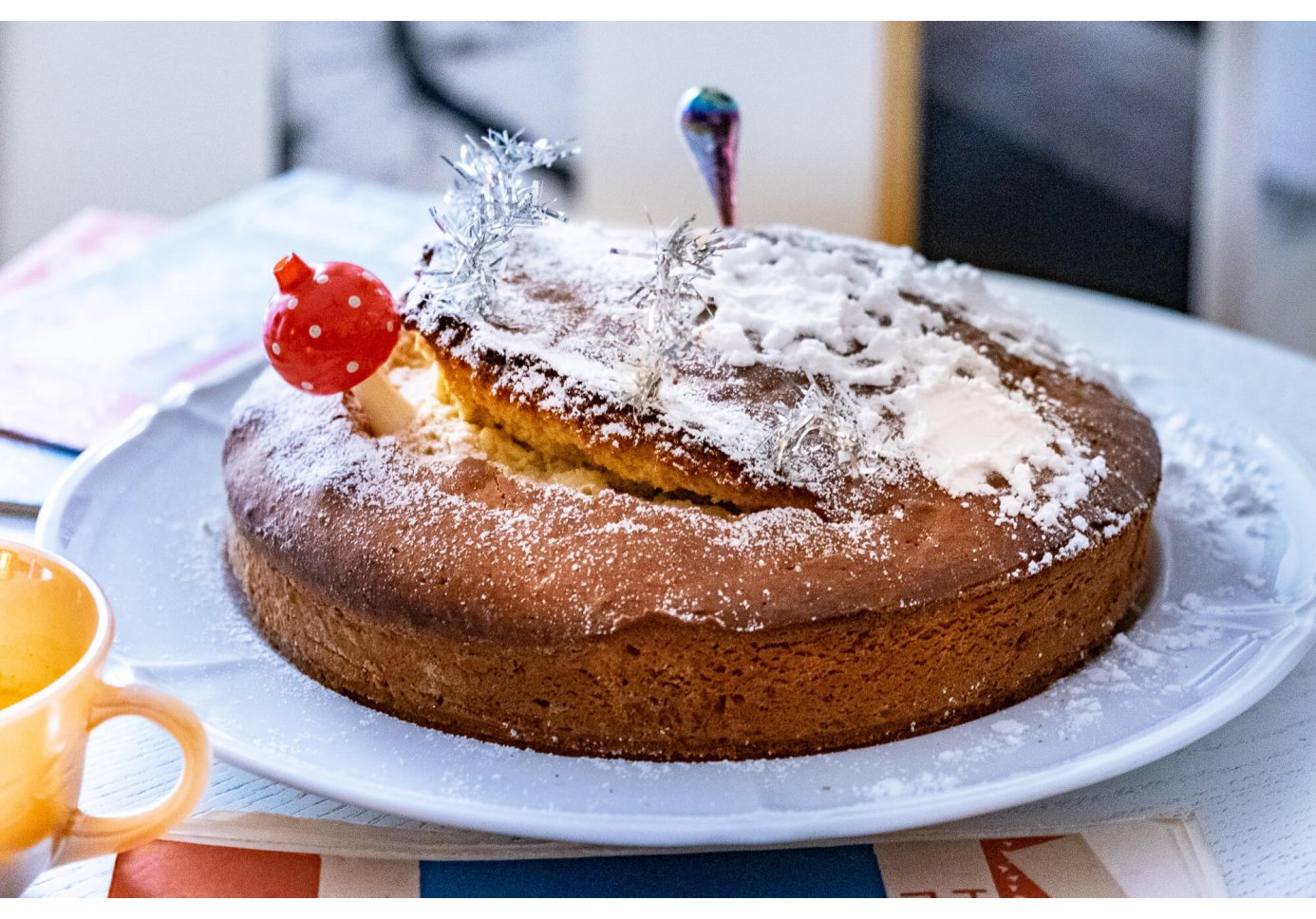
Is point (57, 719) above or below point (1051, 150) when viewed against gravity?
below

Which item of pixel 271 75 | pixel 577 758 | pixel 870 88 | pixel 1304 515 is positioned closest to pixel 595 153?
pixel 870 88

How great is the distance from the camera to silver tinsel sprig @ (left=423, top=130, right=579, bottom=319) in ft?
4.47

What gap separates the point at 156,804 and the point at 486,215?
67cm

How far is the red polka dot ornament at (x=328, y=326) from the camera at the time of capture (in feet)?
4.18

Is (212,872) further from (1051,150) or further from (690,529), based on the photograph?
(1051,150)

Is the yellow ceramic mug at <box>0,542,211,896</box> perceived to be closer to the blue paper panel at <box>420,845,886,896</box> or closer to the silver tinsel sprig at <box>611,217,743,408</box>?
the blue paper panel at <box>420,845,886,896</box>

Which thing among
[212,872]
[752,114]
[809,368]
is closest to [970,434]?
[809,368]

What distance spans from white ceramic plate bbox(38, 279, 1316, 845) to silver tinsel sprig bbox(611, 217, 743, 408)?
362 mm

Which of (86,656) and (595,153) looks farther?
(595,153)

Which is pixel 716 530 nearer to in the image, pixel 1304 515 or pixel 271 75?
pixel 1304 515

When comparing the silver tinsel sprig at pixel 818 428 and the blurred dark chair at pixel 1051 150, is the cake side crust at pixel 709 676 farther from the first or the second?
the blurred dark chair at pixel 1051 150

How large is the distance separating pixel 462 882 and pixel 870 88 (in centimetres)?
267

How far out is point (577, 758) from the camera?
116 centimetres

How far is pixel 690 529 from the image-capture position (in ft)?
3.92
